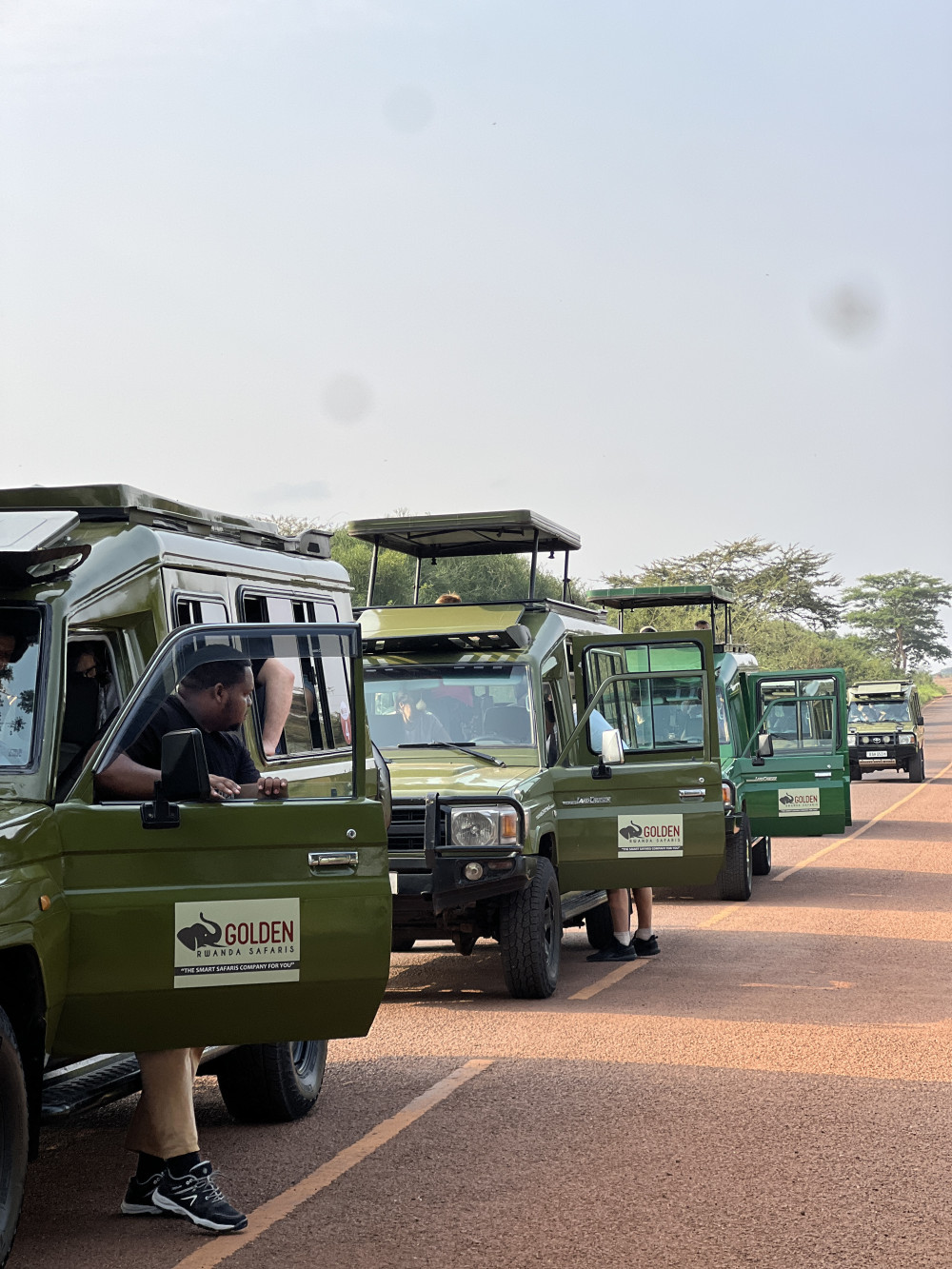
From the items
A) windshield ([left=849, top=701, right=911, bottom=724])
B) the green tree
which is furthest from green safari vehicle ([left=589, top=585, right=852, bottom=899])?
the green tree

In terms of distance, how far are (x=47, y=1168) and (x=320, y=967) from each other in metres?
1.90

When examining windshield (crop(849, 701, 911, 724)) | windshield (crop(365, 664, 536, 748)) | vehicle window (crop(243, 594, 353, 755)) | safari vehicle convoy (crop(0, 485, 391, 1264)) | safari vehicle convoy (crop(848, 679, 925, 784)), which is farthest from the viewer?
windshield (crop(849, 701, 911, 724))

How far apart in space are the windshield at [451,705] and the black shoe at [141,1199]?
18.1 feet

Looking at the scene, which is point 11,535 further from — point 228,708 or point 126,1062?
point 126,1062

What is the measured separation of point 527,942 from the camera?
9719mm

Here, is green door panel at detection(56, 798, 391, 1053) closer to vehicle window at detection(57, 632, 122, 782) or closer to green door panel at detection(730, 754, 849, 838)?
vehicle window at detection(57, 632, 122, 782)

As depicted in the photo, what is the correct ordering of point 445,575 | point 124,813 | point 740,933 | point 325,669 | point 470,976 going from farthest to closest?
point 445,575
point 740,933
point 470,976
point 325,669
point 124,813

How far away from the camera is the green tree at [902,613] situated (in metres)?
136

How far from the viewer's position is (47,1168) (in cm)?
629

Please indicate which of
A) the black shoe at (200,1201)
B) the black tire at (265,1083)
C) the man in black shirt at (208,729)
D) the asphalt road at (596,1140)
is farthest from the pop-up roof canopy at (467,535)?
the black shoe at (200,1201)

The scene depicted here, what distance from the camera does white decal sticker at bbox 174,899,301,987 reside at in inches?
200

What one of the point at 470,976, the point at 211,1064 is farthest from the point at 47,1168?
the point at 470,976

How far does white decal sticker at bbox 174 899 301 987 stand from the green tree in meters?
134

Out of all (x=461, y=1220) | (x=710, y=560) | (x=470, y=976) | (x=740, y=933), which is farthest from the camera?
(x=710, y=560)
